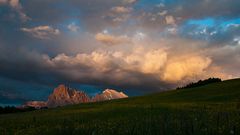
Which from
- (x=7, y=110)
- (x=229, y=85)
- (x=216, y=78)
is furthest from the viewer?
(x=216, y=78)

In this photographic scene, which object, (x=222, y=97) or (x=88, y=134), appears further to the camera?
(x=222, y=97)

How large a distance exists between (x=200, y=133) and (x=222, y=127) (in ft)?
7.06

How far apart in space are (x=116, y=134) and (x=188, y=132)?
2.82 m

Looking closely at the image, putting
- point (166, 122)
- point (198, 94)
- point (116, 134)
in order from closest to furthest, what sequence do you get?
point (166, 122)
point (116, 134)
point (198, 94)

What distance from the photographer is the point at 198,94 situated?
226 feet

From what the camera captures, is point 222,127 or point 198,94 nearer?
point 222,127

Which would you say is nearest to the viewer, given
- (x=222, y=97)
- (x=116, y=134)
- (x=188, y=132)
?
(x=188, y=132)

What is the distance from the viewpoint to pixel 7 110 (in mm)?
87188

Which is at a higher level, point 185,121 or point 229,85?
point 229,85

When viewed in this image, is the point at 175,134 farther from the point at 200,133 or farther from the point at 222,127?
the point at 222,127

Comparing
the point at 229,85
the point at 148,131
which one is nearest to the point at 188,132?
the point at 148,131

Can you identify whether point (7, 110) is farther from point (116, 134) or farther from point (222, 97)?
point (116, 134)

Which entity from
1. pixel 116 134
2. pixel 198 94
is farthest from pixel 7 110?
pixel 116 134

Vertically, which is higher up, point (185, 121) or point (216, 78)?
point (216, 78)
